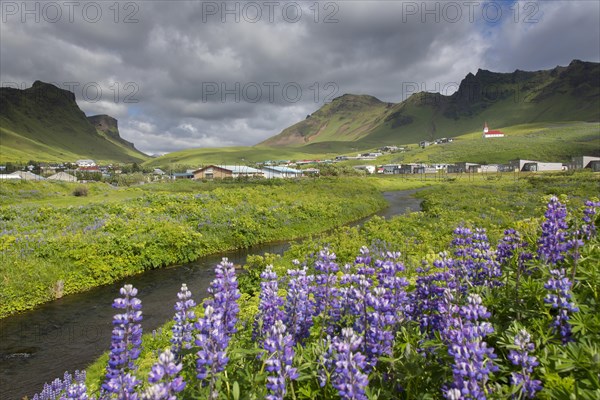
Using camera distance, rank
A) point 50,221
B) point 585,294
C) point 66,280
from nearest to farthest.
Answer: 1. point 585,294
2. point 66,280
3. point 50,221

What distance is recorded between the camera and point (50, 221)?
2422 centimetres

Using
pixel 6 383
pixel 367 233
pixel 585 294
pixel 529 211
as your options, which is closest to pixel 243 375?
pixel 585 294

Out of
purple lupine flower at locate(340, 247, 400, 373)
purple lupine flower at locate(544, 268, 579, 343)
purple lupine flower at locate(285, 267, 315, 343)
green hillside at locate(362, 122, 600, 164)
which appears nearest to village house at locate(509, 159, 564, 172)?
green hillside at locate(362, 122, 600, 164)

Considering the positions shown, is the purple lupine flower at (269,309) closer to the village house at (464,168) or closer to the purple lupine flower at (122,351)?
the purple lupine flower at (122,351)

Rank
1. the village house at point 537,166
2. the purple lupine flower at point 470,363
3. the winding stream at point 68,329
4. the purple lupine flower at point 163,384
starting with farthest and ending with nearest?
the village house at point 537,166 → the winding stream at point 68,329 → the purple lupine flower at point 470,363 → the purple lupine flower at point 163,384

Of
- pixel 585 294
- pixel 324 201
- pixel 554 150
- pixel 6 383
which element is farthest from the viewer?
pixel 554 150

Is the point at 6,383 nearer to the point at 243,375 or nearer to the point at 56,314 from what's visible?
the point at 56,314

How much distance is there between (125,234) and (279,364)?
70.2 feet

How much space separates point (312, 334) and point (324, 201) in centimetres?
3572

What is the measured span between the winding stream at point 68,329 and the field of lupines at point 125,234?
111 centimetres

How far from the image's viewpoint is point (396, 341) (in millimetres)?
4332

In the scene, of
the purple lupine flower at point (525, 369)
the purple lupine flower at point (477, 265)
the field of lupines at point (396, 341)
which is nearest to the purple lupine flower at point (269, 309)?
the field of lupines at point (396, 341)

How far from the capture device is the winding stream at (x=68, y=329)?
10.3 metres

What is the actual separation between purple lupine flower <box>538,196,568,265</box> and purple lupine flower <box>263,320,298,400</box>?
389 centimetres
